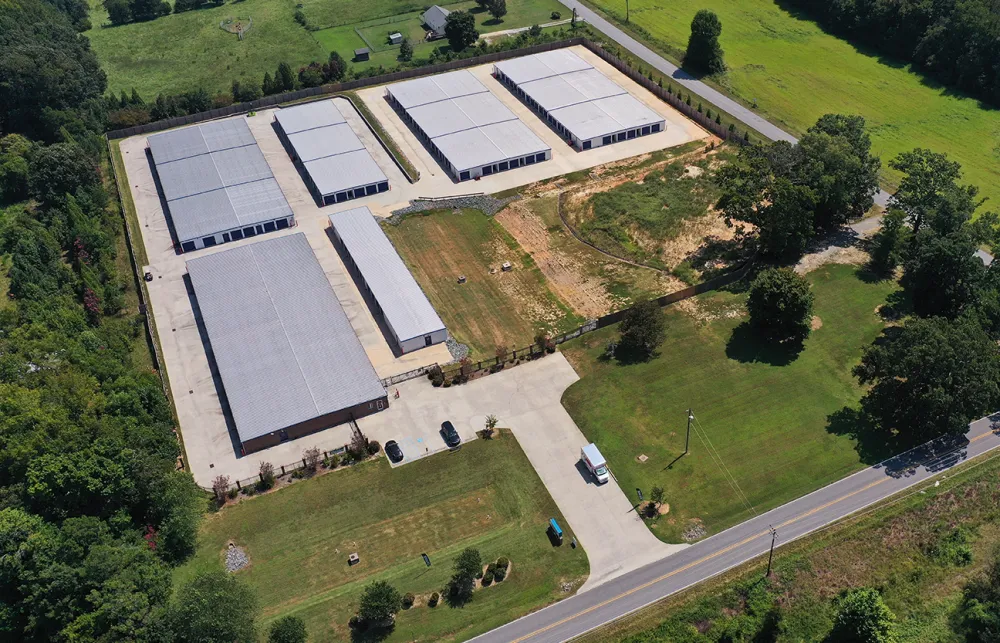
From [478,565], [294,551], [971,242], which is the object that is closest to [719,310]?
[971,242]

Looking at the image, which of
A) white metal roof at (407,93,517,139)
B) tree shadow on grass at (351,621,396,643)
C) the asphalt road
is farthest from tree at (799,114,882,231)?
tree shadow on grass at (351,621,396,643)

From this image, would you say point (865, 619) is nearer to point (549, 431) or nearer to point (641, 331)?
point (549, 431)

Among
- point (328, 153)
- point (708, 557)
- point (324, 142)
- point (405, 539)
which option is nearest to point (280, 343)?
point (405, 539)

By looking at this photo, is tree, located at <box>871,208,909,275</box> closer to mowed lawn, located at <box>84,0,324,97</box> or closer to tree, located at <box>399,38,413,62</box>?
tree, located at <box>399,38,413,62</box>

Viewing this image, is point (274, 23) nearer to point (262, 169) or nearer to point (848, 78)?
point (262, 169)

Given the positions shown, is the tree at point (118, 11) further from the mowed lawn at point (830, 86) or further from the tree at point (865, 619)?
the tree at point (865, 619)

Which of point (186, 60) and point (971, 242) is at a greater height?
point (971, 242)
